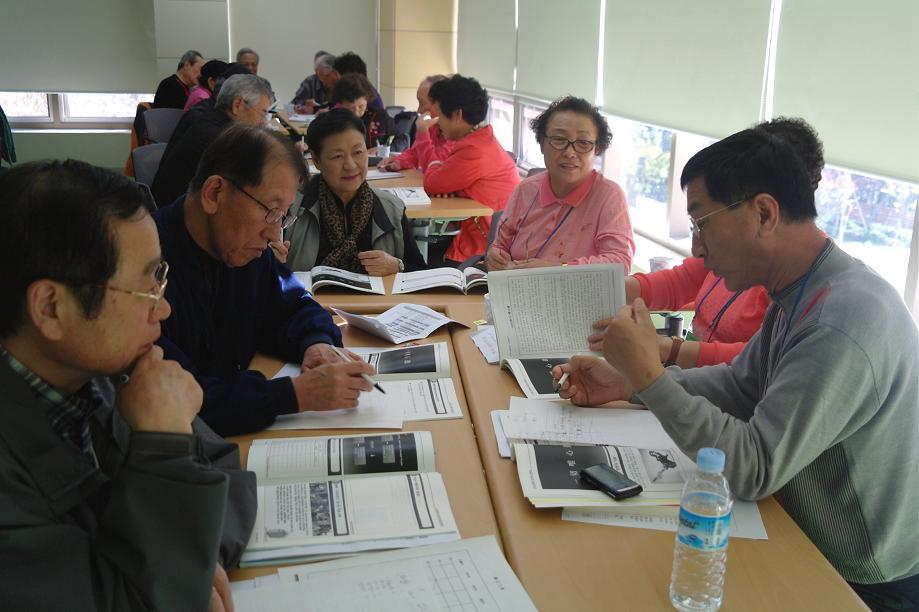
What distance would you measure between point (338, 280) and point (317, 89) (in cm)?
653

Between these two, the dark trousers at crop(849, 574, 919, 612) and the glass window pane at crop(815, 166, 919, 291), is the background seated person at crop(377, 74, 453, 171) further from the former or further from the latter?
the dark trousers at crop(849, 574, 919, 612)

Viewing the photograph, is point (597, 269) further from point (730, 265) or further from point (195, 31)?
point (195, 31)

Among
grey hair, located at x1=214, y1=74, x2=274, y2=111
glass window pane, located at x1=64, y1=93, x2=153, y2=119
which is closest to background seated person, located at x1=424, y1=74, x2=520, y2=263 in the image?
grey hair, located at x1=214, y1=74, x2=274, y2=111

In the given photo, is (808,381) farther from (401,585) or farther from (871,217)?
(871,217)

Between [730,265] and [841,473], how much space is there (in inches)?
16.8

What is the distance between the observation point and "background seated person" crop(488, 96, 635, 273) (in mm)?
3008

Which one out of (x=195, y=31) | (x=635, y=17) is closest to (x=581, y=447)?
(x=635, y=17)

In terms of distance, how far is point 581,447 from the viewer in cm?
150

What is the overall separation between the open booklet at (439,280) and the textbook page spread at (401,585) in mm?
1550

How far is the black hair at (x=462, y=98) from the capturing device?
4.56 metres

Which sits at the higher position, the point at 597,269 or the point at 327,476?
the point at 597,269

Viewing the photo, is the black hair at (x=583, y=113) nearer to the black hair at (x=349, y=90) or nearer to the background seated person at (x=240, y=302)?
the background seated person at (x=240, y=302)

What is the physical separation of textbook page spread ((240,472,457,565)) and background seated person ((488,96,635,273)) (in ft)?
5.32

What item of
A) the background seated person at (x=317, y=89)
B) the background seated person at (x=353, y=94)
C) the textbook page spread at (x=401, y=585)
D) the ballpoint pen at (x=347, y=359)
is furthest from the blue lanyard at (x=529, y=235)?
the background seated person at (x=317, y=89)
